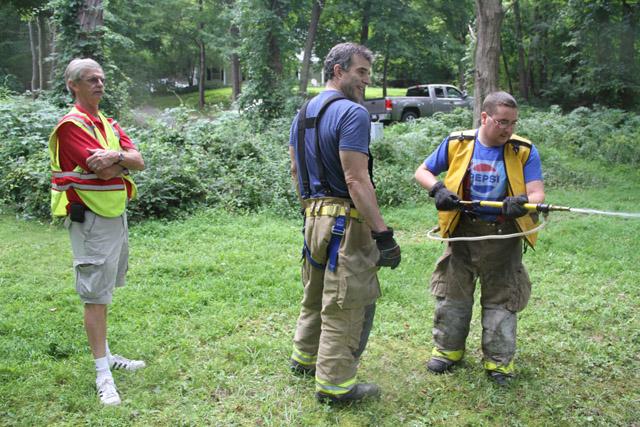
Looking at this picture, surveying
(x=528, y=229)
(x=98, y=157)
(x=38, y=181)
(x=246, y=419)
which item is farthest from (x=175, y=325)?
(x=38, y=181)

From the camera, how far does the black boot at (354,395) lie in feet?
11.3

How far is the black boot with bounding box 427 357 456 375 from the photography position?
3.90 m

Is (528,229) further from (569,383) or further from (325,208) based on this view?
(325,208)

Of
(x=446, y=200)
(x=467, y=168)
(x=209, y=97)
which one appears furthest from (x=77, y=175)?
(x=209, y=97)

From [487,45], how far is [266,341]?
7924mm

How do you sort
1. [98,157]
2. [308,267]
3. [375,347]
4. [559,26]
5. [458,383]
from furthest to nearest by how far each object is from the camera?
[559,26], [375,347], [458,383], [308,267], [98,157]

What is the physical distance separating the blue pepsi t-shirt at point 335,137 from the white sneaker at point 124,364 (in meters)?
1.71

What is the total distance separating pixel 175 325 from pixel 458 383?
220cm

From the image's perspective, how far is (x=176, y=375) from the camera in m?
3.80

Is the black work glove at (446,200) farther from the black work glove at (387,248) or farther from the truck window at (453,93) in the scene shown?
the truck window at (453,93)

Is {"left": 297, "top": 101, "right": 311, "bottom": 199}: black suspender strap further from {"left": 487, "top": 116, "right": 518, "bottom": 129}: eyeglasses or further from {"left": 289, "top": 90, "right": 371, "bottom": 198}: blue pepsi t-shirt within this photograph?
{"left": 487, "top": 116, "right": 518, "bottom": 129}: eyeglasses

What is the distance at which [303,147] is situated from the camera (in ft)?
11.0

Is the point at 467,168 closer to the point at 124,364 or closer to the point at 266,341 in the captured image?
the point at 266,341

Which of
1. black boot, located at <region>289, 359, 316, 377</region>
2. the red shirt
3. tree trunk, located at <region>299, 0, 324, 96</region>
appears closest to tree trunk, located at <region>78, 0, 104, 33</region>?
tree trunk, located at <region>299, 0, 324, 96</region>
